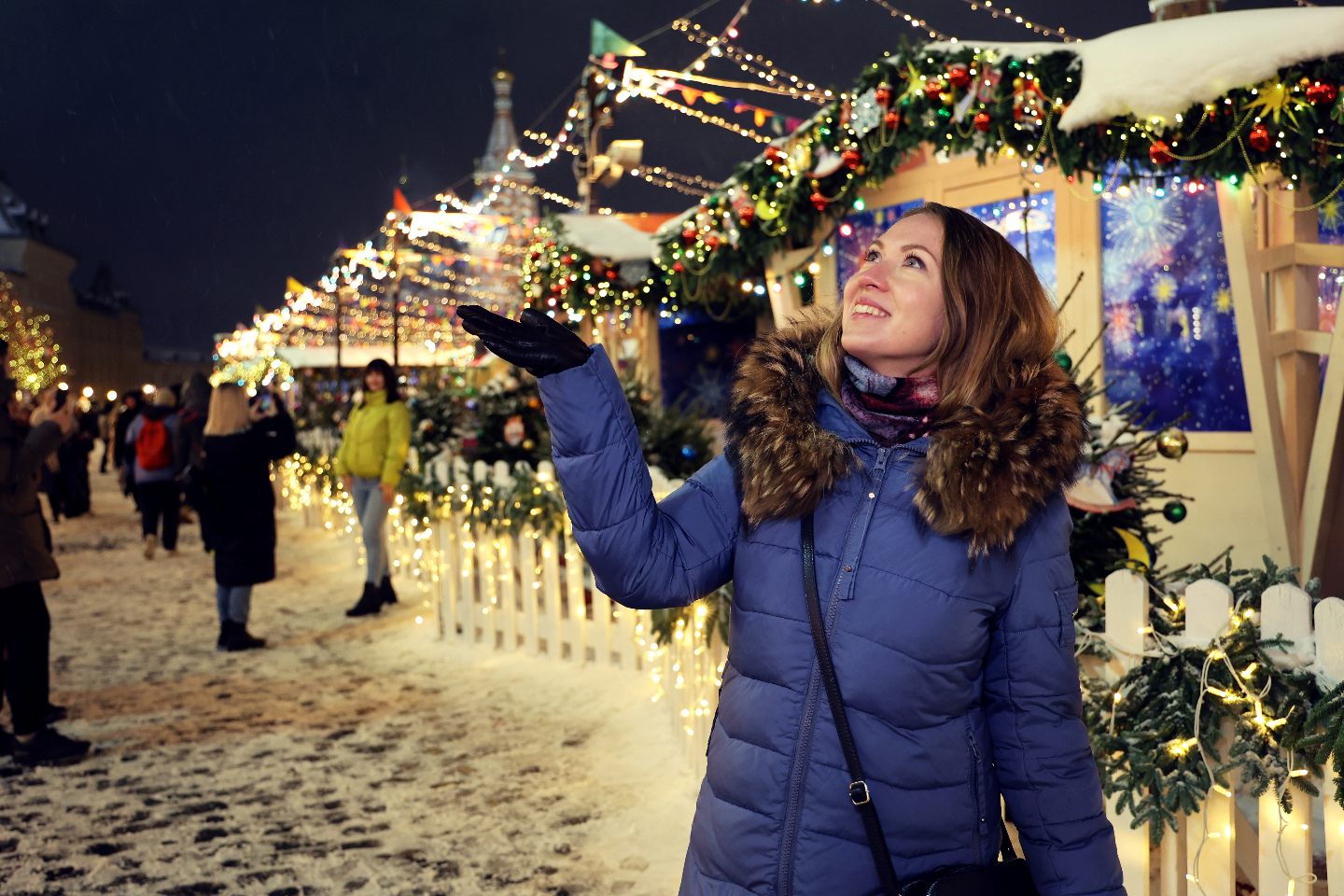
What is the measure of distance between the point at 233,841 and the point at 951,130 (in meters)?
5.14

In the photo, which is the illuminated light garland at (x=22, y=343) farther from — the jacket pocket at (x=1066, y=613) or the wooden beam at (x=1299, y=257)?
the jacket pocket at (x=1066, y=613)

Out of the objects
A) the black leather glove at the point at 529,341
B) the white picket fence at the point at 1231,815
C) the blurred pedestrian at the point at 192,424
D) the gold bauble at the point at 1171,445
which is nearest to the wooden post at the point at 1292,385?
the gold bauble at the point at 1171,445

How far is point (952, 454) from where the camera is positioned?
1.63 meters

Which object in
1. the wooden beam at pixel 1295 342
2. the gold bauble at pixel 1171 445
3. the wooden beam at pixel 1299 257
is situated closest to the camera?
the gold bauble at pixel 1171 445

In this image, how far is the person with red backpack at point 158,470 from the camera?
35.2ft

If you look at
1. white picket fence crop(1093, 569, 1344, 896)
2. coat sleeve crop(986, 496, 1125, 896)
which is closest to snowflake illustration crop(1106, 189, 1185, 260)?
white picket fence crop(1093, 569, 1344, 896)

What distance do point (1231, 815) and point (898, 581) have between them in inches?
67.5

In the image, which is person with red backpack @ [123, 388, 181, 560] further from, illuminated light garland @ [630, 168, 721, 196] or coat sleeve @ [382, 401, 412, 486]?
illuminated light garland @ [630, 168, 721, 196]

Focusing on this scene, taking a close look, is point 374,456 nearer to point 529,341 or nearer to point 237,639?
point 237,639

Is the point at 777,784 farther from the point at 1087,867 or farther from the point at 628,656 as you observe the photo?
the point at 628,656

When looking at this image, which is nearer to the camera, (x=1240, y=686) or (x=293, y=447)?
(x=1240, y=686)

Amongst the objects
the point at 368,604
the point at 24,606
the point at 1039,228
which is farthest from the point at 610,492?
the point at 1039,228

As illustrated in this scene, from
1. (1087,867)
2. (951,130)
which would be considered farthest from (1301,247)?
(1087,867)

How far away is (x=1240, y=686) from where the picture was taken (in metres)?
2.58
